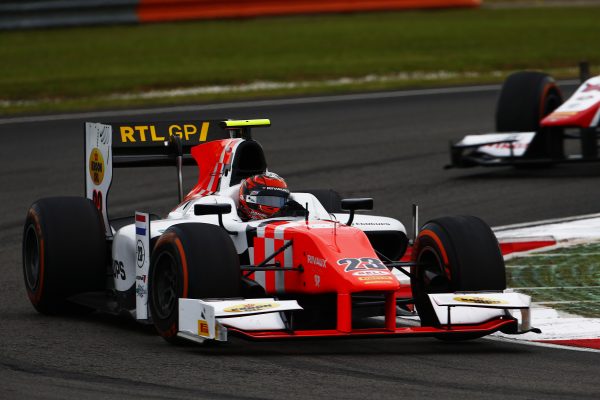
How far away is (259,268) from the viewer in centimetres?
898

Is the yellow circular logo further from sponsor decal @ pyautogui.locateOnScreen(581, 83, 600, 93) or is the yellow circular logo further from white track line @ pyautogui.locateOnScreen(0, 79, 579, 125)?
white track line @ pyautogui.locateOnScreen(0, 79, 579, 125)

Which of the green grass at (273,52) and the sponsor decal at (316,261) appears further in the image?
the green grass at (273,52)

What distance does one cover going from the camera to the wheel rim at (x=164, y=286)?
9055mm

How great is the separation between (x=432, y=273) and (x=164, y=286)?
172cm

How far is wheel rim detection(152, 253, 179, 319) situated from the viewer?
9055 millimetres

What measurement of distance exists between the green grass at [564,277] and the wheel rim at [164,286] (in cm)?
284

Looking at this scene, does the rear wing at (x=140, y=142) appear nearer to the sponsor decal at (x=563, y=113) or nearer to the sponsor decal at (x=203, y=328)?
the sponsor decal at (x=203, y=328)

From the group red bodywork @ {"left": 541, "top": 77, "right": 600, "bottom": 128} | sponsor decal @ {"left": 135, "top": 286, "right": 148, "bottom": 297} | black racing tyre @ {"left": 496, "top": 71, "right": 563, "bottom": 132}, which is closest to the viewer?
sponsor decal @ {"left": 135, "top": 286, "right": 148, "bottom": 297}

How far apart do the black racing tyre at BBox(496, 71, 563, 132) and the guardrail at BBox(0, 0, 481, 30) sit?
16289 millimetres

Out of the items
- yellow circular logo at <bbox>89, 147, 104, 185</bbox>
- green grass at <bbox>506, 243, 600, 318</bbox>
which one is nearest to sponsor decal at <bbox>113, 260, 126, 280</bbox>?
yellow circular logo at <bbox>89, 147, 104, 185</bbox>

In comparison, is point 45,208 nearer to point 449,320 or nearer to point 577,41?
point 449,320

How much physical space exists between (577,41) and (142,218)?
75.8 ft

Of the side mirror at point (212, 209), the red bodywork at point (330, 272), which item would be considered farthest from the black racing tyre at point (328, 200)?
Answer: the side mirror at point (212, 209)

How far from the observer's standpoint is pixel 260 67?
27953 millimetres
